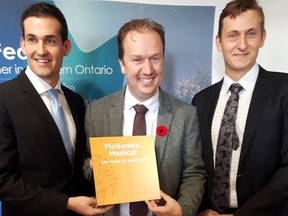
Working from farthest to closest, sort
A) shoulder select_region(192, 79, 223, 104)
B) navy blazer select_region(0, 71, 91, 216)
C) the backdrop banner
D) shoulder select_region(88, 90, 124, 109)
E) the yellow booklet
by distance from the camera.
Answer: the backdrop banner → shoulder select_region(192, 79, 223, 104) → shoulder select_region(88, 90, 124, 109) → navy blazer select_region(0, 71, 91, 216) → the yellow booklet

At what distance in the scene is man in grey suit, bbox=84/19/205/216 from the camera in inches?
61.2

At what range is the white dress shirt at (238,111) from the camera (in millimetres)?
1711

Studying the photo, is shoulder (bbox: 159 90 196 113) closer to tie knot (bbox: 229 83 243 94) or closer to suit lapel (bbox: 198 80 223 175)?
suit lapel (bbox: 198 80 223 175)

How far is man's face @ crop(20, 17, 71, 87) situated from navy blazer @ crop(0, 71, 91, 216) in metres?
0.11

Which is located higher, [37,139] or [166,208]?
[37,139]

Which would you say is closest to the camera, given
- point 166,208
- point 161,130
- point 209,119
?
point 166,208

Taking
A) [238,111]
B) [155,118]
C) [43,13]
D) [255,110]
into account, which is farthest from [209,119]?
[43,13]

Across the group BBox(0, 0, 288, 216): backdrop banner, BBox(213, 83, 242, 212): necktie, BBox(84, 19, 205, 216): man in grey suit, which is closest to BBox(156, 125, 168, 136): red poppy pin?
BBox(84, 19, 205, 216): man in grey suit

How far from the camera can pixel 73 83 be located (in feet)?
7.37

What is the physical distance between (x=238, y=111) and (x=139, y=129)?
24.8 inches

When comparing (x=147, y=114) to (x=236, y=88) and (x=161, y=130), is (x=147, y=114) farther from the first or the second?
(x=236, y=88)

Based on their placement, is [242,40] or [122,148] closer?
[122,148]

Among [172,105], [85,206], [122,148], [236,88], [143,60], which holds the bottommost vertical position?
[85,206]

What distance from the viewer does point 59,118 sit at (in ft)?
5.58
